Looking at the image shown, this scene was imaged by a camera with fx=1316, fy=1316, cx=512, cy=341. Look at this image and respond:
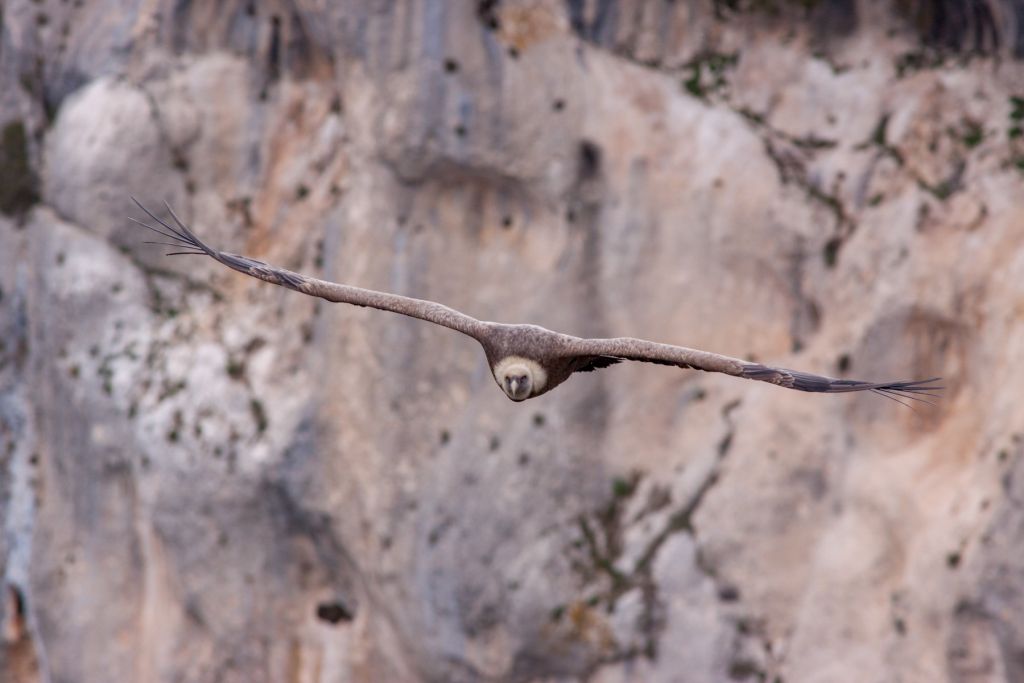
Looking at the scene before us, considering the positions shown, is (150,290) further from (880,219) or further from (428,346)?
(880,219)

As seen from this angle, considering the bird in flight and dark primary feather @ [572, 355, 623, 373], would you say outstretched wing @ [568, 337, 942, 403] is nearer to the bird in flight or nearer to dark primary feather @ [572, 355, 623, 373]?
the bird in flight

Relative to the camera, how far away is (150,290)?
32.4m

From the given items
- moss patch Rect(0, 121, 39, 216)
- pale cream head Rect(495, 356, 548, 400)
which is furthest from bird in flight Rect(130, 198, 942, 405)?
moss patch Rect(0, 121, 39, 216)

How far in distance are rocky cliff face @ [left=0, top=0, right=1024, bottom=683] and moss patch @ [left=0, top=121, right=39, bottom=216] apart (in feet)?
0.42

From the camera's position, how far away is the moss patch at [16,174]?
3422 centimetres

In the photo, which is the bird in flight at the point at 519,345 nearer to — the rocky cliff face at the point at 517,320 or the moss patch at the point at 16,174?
the rocky cliff face at the point at 517,320

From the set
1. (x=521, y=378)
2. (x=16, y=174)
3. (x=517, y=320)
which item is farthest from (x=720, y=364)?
(x=16, y=174)

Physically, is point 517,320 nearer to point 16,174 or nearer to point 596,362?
point 596,362

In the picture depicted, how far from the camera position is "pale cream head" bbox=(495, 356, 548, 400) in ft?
47.0

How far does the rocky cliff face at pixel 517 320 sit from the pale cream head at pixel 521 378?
34.9ft

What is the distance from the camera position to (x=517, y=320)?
2791 centimetres

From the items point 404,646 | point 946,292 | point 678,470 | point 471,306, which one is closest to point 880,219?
point 946,292

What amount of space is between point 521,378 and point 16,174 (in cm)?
2449

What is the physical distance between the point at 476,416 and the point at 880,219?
30.6 feet
